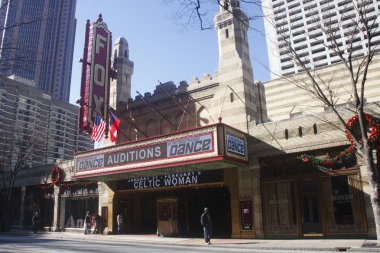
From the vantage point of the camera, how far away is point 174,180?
25625 millimetres

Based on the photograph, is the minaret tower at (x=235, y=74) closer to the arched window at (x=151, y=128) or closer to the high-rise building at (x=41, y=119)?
the arched window at (x=151, y=128)

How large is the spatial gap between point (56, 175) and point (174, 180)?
1506cm

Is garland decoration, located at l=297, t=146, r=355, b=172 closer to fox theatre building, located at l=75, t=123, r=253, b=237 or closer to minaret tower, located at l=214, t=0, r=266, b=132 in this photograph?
fox theatre building, located at l=75, t=123, r=253, b=237

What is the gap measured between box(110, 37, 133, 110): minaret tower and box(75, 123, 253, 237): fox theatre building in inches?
266

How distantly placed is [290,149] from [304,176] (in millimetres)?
1757

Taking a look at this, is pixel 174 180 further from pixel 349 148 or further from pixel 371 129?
pixel 371 129

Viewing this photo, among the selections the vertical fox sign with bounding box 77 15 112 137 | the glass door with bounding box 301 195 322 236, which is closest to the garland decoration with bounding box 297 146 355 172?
the glass door with bounding box 301 195 322 236

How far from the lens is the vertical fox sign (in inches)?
1099

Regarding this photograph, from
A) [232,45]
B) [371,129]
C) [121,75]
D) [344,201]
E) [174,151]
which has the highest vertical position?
[121,75]

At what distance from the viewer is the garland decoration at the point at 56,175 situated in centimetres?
3444

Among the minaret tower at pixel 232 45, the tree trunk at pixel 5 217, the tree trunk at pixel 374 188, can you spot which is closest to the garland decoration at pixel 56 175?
the tree trunk at pixel 5 217

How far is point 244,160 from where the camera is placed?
22297mm

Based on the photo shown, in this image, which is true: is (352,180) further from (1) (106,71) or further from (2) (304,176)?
(1) (106,71)

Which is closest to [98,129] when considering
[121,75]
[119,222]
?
[121,75]
